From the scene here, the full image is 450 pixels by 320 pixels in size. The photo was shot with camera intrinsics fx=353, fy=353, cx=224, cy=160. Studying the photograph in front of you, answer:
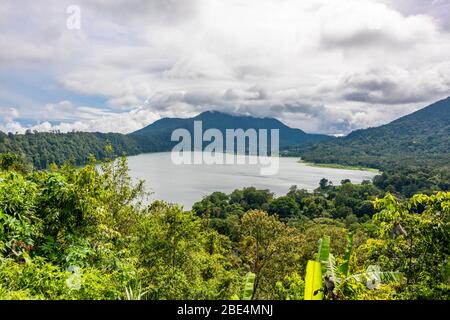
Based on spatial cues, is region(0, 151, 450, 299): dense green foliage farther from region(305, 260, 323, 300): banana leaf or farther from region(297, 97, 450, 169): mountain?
region(297, 97, 450, 169): mountain

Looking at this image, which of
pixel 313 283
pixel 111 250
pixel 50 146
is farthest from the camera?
pixel 50 146

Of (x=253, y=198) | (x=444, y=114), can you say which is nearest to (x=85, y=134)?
(x=253, y=198)

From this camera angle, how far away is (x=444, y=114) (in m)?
190

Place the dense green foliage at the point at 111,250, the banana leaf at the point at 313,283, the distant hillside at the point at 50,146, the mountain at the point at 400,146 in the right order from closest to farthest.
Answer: the banana leaf at the point at 313,283
the dense green foliage at the point at 111,250
the distant hillside at the point at 50,146
the mountain at the point at 400,146

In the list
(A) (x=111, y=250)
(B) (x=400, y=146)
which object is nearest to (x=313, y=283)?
(A) (x=111, y=250)

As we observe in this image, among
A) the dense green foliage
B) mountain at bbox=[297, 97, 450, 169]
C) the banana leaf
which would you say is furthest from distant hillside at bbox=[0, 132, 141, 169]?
mountain at bbox=[297, 97, 450, 169]

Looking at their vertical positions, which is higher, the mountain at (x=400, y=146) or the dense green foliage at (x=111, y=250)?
the mountain at (x=400, y=146)

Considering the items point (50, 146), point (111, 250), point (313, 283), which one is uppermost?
point (50, 146)

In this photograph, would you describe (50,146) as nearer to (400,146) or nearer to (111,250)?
(111,250)

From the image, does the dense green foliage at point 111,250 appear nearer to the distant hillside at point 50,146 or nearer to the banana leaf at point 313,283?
the banana leaf at point 313,283

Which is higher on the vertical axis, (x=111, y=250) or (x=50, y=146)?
(x=50, y=146)

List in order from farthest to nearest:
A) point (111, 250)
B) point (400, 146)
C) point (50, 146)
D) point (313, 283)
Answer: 1. point (400, 146)
2. point (50, 146)
3. point (111, 250)
4. point (313, 283)

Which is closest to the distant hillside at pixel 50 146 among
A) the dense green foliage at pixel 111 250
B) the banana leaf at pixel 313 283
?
the dense green foliage at pixel 111 250
